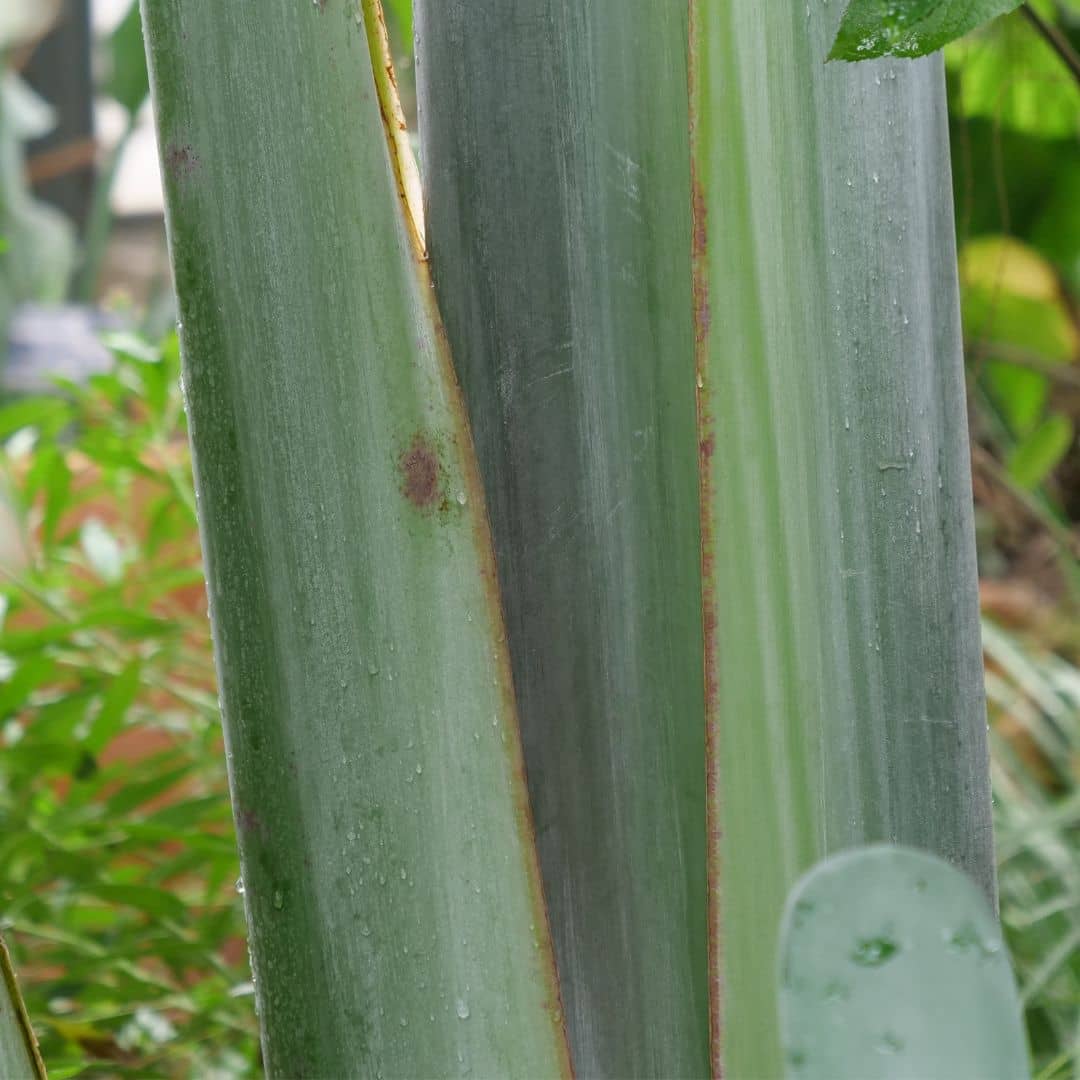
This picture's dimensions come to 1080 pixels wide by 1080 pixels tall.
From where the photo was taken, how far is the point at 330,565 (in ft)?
0.52

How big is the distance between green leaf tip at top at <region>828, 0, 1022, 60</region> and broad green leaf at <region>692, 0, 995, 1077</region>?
40 mm

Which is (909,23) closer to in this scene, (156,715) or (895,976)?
(895,976)

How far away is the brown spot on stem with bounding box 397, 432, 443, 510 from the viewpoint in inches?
6.3

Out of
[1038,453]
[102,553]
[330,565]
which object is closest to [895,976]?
[330,565]

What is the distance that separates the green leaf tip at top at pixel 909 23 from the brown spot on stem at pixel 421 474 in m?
0.07

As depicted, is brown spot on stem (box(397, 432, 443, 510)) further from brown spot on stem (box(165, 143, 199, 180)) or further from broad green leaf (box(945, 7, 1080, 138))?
broad green leaf (box(945, 7, 1080, 138))

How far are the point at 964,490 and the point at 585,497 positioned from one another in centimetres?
6

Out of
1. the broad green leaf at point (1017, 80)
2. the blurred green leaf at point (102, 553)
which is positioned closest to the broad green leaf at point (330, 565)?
the broad green leaf at point (1017, 80)

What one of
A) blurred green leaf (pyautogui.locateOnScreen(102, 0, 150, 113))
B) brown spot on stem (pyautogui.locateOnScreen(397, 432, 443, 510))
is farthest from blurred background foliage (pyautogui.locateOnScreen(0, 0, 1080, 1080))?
brown spot on stem (pyautogui.locateOnScreen(397, 432, 443, 510))

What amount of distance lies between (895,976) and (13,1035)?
114mm

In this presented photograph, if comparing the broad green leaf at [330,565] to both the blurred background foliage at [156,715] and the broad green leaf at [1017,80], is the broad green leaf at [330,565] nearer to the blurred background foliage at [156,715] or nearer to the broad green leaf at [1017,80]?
the blurred background foliage at [156,715]

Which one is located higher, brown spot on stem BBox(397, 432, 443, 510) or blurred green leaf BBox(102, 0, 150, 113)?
blurred green leaf BBox(102, 0, 150, 113)

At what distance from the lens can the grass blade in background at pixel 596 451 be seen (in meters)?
0.18

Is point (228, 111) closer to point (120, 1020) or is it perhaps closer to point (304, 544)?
point (304, 544)
